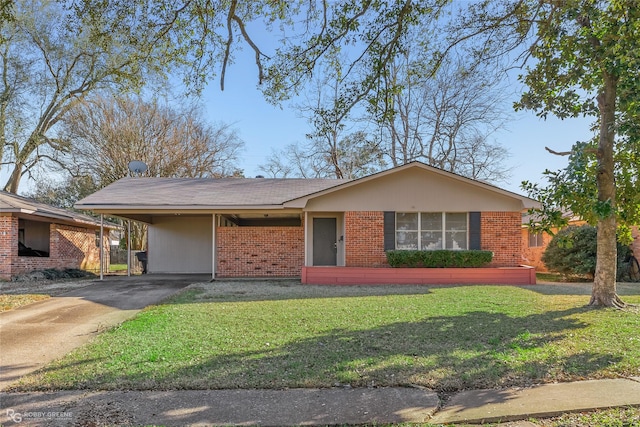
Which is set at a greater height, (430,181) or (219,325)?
(430,181)

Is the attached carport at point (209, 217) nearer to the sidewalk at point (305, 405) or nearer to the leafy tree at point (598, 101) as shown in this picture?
the leafy tree at point (598, 101)

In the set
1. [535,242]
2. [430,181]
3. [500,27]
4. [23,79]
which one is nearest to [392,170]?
[430,181]

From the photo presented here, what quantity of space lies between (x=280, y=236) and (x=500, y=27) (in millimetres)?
9551

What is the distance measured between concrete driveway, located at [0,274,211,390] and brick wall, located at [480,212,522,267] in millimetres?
10005

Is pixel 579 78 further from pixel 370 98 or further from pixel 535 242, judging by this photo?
pixel 535 242

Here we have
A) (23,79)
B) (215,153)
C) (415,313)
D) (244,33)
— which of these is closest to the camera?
(244,33)

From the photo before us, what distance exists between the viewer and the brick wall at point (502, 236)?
1398cm

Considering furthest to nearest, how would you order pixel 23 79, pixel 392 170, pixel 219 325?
1. pixel 23 79
2. pixel 392 170
3. pixel 219 325

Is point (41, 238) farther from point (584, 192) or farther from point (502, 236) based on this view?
point (584, 192)

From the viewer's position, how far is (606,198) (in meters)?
7.93

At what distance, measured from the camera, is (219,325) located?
6742mm

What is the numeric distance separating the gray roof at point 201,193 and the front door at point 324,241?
4.19ft

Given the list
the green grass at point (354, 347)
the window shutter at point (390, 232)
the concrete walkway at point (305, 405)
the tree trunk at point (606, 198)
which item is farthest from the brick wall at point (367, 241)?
the concrete walkway at point (305, 405)

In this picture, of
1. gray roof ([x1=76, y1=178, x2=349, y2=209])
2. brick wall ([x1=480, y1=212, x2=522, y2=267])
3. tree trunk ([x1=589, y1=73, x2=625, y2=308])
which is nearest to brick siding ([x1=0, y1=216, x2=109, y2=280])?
gray roof ([x1=76, y1=178, x2=349, y2=209])
